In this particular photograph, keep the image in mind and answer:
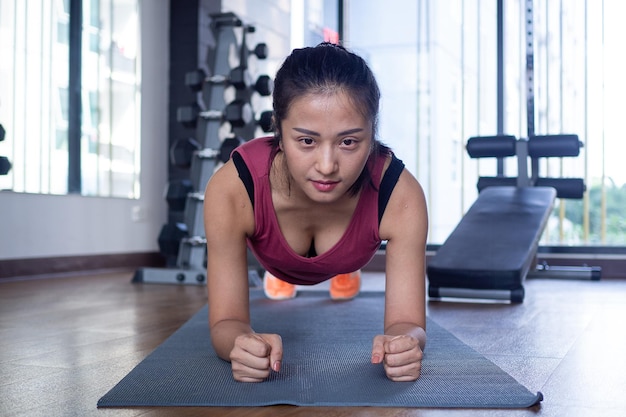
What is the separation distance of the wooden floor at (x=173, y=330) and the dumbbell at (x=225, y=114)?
36.1 inches

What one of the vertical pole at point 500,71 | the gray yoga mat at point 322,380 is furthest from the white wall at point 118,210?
the vertical pole at point 500,71

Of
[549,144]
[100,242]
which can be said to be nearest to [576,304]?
[549,144]

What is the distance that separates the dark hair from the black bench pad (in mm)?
1400

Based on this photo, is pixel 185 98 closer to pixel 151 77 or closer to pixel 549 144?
pixel 151 77

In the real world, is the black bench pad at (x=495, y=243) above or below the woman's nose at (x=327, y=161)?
below

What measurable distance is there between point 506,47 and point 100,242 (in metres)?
2.77

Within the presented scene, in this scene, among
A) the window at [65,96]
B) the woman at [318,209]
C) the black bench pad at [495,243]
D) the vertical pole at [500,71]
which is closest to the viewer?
the woman at [318,209]

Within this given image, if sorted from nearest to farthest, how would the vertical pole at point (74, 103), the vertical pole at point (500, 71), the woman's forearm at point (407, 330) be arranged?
the woman's forearm at point (407, 330) < the vertical pole at point (74, 103) < the vertical pole at point (500, 71)

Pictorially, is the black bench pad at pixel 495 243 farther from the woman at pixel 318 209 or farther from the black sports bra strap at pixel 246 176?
the black sports bra strap at pixel 246 176

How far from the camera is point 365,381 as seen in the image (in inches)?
46.0

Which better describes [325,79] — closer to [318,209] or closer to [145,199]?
[318,209]

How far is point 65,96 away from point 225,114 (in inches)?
37.4

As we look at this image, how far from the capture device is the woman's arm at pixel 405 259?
51.3 inches

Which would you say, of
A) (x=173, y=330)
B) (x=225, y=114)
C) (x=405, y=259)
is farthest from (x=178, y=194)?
(x=405, y=259)
